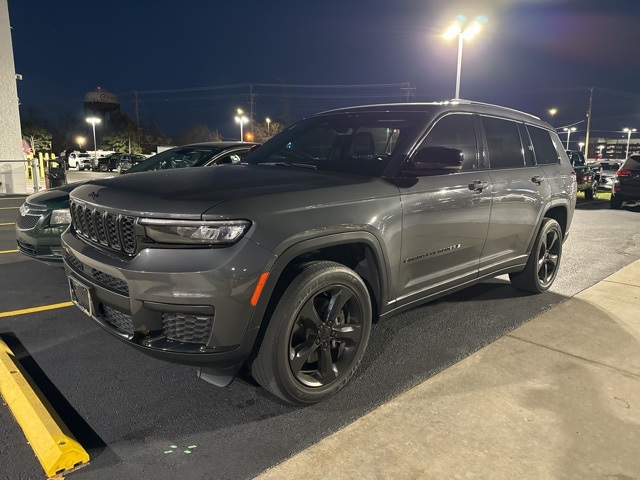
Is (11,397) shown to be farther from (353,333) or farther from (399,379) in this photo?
(399,379)

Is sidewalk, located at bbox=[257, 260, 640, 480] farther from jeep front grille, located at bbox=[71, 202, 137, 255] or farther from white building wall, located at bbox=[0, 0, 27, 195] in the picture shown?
white building wall, located at bbox=[0, 0, 27, 195]

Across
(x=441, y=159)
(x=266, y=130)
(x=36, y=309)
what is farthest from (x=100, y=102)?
(x=441, y=159)

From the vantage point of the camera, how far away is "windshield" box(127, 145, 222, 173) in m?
6.42

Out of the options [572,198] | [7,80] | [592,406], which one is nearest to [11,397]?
[592,406]

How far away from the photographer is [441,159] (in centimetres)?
319

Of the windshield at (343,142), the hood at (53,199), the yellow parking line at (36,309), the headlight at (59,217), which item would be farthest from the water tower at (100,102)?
the windshield at (343,142)

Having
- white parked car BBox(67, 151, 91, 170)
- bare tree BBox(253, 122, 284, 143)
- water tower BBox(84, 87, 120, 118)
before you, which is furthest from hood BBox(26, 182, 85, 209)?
water tower BBox(84, 87, 120, 118)

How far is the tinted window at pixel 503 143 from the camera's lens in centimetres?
418

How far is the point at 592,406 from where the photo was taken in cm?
295

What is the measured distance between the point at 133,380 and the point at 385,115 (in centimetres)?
266

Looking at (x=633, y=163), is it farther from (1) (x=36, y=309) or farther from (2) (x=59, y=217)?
(1) (x=36, y=309)

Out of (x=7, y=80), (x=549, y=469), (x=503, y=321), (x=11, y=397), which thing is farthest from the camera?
(x=7, y=80)

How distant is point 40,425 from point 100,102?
295 ft

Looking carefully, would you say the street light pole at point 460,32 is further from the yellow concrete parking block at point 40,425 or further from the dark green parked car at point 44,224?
the yellow concrete parking block at point 40,425
